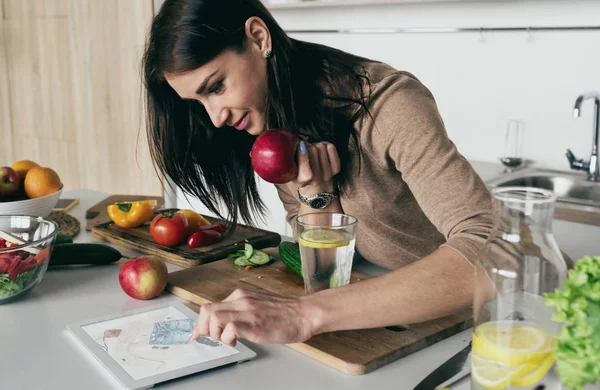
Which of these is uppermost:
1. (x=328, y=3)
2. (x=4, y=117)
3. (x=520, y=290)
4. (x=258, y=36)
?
(x=328, y=3)

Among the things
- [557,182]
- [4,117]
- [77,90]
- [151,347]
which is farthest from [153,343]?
[4,117]

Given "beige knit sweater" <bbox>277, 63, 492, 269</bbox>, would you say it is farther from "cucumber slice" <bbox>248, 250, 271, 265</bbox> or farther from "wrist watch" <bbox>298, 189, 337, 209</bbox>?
"cucumber slice" <bbox>248, 250, 271, 265</bbox>

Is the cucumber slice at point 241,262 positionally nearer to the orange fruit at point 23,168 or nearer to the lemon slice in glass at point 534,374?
the orange fruit at point 23,168

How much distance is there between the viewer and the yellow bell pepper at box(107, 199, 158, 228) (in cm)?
180

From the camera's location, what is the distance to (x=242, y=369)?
1.04 m

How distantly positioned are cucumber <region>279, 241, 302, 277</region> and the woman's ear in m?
0.42

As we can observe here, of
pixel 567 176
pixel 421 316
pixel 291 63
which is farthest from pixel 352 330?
pixel 567 176

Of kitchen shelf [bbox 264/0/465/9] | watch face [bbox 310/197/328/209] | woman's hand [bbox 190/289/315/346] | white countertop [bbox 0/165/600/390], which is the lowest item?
white countertop [bbox 0/165/600/390]

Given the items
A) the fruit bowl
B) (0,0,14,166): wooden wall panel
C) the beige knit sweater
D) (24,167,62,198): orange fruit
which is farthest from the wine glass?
(0,0,14,166): wooden wall panel

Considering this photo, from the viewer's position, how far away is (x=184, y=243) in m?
1.68

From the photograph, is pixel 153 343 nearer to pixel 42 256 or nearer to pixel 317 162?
pixel 42 256

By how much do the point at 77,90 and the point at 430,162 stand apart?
10.9 ft

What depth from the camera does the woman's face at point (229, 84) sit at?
4.60ft

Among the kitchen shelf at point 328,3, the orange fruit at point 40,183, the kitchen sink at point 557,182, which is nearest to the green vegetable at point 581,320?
the orange fruit at point 40,183
